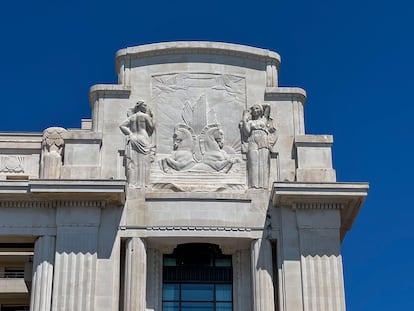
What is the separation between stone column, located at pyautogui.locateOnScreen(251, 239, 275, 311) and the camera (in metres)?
39.8

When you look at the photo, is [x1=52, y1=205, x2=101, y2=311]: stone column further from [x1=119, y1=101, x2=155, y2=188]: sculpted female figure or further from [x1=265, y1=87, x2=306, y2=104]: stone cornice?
[x1=265, y1=87, x2=306, y2=104]: stone cornice

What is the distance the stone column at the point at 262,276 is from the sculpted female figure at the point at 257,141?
2603 mm

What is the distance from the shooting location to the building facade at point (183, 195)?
40125 mm

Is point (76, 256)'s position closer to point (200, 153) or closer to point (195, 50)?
point (200, 153)

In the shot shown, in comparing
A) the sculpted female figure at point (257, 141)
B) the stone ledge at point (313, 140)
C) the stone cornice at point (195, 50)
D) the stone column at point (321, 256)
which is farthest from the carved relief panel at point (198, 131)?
the stone column at point (321, 256)

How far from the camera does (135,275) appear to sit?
131ft

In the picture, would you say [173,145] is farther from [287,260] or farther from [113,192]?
[287,260]

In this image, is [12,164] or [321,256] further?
[12,164]

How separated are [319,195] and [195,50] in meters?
8.77

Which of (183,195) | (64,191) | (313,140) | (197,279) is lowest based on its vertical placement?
(197,279)

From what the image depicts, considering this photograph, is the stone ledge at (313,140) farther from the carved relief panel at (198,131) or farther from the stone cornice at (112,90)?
the stone cornice at (112,90)

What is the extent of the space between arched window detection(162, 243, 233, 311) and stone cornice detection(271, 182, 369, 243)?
346 cm

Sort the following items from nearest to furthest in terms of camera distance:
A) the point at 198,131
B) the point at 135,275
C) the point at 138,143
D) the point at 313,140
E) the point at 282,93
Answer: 1. the point at 135,275
2. the point at 138,143
3. the point at 313,140
4. the point at 198,131
5. the point at 282,93

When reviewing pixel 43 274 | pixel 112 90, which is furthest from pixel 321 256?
pixel 112 90
